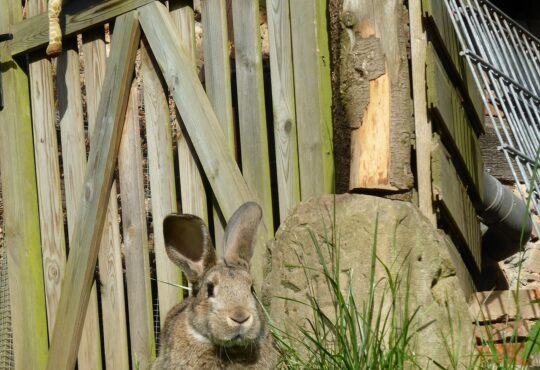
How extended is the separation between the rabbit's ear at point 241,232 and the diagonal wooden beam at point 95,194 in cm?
148

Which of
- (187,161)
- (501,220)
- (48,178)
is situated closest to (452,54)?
(187,161)

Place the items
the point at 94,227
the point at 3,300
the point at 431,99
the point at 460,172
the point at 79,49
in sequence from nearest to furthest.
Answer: the point at 431,99 → the point at 460,172 → the point at 94,227 → the point at 79,49 → the point at 3,300

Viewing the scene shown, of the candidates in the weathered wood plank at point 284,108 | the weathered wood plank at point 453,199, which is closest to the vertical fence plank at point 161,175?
the weathered wood plank at point 284,108

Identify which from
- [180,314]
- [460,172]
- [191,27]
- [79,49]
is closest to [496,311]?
[460,172]

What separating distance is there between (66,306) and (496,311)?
2.62m

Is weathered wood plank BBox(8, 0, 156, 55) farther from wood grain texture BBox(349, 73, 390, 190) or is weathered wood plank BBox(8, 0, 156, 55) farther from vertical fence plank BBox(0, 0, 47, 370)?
wood grain texture BBox(349, 73, 390, 190)

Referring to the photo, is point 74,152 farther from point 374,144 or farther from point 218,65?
point 374,144

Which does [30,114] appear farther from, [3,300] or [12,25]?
[3,300]

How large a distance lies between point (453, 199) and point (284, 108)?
2.82ft

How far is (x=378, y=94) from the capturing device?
13.4 feet

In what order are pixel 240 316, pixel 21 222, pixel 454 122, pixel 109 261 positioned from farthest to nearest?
pixel 21 222
pixel 109 261
pixel 454 122
pixel 240 316

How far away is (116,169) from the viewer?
5.60 metres

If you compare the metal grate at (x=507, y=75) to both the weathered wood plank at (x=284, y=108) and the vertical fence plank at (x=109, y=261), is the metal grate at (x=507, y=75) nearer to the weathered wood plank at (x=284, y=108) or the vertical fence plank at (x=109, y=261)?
the weathered wood plank at (x=284, y=108)

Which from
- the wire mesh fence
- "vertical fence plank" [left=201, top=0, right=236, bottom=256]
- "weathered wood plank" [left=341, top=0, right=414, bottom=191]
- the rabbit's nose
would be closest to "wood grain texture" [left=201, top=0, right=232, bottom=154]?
"vertical fence plank" [left=201, top=0, right=236, bottom=256]
